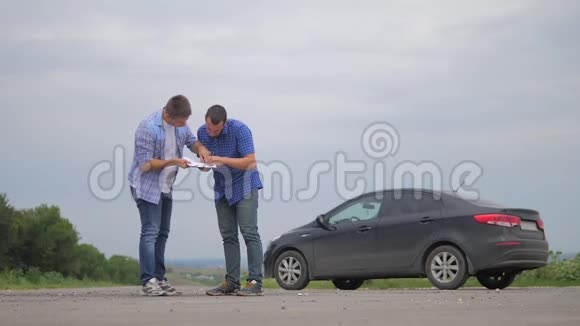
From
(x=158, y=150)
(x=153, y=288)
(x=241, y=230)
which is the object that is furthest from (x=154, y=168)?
(x=153, y=288)

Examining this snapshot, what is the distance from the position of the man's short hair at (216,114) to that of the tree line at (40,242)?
67.8 ft

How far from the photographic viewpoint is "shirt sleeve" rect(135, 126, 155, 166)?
1130cm

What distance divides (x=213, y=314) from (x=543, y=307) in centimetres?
316

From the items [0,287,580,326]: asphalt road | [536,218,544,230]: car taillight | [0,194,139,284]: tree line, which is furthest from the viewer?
[0,194,139,284]: tree line

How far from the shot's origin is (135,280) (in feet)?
188

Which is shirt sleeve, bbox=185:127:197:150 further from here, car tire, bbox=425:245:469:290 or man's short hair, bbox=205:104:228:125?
car tire, bbox=425:245:469:290

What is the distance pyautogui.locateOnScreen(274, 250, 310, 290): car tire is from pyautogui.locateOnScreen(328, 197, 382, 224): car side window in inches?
30.6

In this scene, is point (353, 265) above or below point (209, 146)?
below

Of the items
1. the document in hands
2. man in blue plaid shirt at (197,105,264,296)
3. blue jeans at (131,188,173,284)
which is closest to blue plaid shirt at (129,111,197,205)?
blue jeans at (131,188,173,284)

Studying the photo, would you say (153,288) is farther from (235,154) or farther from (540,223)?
(540,223)

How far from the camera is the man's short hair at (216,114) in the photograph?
37.1 ft

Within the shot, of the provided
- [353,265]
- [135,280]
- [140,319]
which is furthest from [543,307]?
[135,280]

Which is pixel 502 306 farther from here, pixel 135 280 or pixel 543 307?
pixel 135 280

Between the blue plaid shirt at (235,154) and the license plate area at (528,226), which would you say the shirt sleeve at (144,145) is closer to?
the blue plaid shirt at (235,154)
